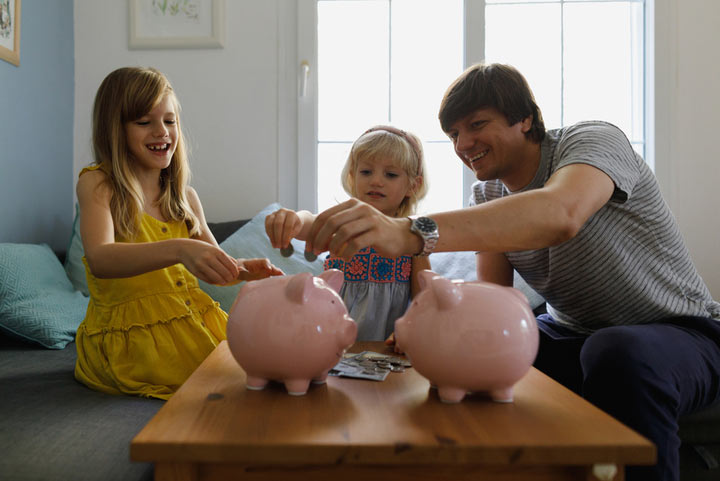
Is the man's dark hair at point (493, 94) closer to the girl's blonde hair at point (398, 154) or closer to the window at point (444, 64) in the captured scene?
the girl's blonde hair at point (398, 154)

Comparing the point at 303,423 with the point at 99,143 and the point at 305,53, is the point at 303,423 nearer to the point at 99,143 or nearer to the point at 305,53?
the point at 99,143

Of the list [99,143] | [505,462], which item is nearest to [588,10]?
[99,143]

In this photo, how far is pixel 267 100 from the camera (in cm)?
238

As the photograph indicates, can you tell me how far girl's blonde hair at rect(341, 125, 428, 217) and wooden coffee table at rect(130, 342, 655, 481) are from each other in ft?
2.88

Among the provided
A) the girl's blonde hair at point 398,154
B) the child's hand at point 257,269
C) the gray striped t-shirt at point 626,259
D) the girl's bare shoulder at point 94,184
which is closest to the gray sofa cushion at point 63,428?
the child's hand at point 257,269

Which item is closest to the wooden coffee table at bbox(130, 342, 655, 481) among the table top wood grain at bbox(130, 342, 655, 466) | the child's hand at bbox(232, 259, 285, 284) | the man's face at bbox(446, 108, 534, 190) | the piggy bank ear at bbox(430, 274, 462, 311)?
the table top wood grain at bbox(130, 342, 655, 466)

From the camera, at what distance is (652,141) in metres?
2.37

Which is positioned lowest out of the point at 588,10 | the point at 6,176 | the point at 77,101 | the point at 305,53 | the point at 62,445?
the point at 62,445

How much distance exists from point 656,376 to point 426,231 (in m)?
0.48

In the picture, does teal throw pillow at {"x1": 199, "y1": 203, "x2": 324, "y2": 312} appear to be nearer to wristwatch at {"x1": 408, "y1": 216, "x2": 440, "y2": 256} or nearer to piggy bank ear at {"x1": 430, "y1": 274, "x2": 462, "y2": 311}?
wristwatch at {"x1": 408, "y1": 216, "x2": 440, "y2": 256}

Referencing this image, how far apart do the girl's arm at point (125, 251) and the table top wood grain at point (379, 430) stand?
236 millimetres

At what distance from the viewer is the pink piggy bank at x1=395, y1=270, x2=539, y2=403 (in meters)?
0.77

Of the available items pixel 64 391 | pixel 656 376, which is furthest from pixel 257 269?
pixel 656 376

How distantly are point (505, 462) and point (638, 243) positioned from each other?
0.79 meters
